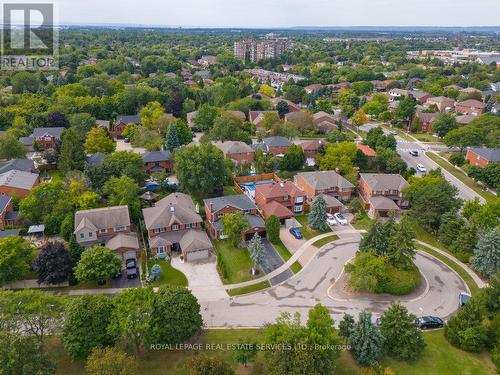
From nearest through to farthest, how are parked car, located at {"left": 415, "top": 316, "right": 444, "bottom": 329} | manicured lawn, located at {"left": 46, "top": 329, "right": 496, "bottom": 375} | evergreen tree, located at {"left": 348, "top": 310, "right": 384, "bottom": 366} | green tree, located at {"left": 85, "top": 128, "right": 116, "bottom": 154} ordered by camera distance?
manicured lawn, located at {"left": 46, "top": 329, "right": 496, "bottom": 375} → evergreen tree, located at {"left": 348, "top": 310, "right": 384, "bottom": 366} → parked car, located at {"left": 415, "top": 316, "right": 444, "bottom": 329} → green tree, located at {"left": 85, "top": 128, "right": 116, "bottom": 154}

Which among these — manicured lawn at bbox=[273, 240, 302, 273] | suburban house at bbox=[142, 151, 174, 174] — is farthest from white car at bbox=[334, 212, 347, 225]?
suburban house at bbox=[142, 151, 174, 174]

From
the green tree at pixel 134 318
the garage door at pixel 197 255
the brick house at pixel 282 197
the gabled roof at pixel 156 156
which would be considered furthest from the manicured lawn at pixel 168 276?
the gabled roof at pixel 156 156

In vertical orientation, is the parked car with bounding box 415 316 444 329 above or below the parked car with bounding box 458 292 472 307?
below

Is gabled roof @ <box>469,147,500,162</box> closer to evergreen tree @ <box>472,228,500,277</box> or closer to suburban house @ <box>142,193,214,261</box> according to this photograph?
evergreen tree @ <box>472,228,500,277</box>

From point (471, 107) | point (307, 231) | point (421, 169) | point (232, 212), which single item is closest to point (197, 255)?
point (232, 212)

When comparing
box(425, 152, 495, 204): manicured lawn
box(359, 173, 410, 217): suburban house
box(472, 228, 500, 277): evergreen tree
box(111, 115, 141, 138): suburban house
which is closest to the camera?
box(472, 228, 500, 277): evergreen tree

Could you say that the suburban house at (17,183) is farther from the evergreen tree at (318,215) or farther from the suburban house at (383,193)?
the suburban house at (383,193)

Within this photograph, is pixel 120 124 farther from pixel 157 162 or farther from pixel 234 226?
pixel 234 226
